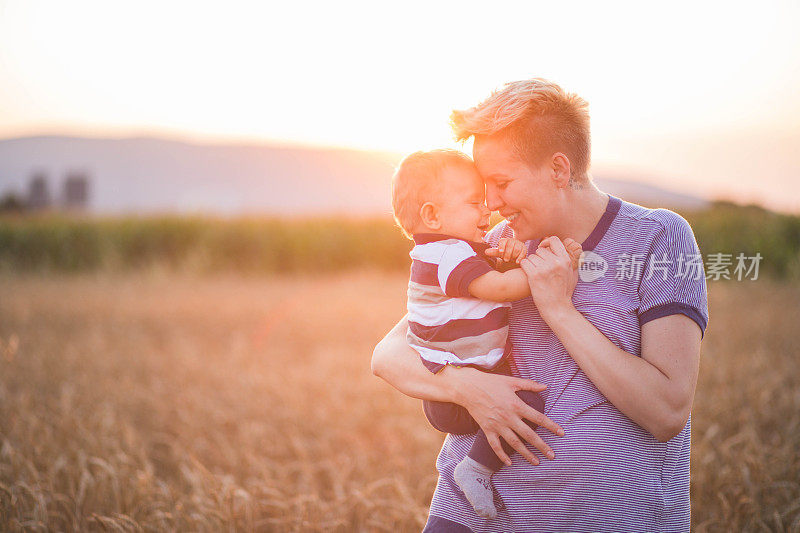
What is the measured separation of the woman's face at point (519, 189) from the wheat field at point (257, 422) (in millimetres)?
1971

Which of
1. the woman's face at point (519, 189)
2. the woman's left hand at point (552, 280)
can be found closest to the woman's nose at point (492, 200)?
the woman's face at point (519, 189)

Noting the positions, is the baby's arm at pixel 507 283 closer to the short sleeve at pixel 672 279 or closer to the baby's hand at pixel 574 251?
the baby's hand at pixel 574 251

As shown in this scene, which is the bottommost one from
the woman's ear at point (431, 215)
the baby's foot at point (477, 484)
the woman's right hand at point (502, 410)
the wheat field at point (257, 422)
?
the wheat field at point (257, 422)

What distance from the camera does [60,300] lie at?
11719 mm

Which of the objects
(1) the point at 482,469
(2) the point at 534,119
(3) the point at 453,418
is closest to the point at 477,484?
(1) the point at 482,469

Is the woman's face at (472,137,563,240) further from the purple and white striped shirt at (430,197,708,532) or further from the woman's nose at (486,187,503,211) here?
the purple and white striped shirt at (430,197,708,532)

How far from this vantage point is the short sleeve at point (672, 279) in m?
1.85

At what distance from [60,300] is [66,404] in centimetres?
738

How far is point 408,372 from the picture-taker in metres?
2.15

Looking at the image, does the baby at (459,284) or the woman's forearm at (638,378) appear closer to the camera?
the woman's forearm at (638,378)

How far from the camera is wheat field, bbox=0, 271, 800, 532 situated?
3.46 meters

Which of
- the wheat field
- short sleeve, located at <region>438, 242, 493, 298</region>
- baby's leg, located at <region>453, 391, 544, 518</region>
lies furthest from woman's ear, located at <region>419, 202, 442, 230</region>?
the wheat field

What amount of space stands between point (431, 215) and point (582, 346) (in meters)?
0.69

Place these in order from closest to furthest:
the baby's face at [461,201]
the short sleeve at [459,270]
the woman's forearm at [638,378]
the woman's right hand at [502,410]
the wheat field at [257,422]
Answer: the woman's forearm at [638,378] → the woman's right hand at [502,410] → the short sleeve at [459,270] → the baby's face at [461,201] → the wheat field at [257,422]
